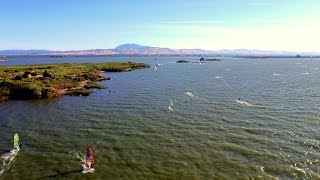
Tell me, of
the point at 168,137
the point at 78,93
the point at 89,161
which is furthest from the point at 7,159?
the point at 78,93

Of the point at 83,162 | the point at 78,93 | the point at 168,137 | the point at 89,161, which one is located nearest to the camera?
the point at 89,161

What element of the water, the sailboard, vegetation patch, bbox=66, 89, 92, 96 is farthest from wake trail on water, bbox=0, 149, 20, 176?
vegetation patch, bbox=66, 89, 92, 96

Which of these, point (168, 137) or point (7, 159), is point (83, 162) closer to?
point (7, 159)

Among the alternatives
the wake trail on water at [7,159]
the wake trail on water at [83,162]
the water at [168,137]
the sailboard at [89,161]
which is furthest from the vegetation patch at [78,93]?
the sailboard at [89,161]

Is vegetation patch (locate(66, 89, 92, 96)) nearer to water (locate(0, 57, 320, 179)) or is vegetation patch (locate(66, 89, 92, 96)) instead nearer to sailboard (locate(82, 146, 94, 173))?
water (locate(0, 57, 320, 179))

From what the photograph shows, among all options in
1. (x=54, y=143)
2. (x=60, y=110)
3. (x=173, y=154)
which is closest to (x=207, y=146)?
(x=173, y=154)

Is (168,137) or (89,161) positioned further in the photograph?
(168,137)
